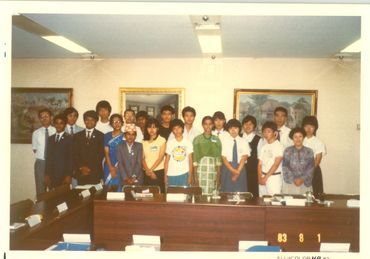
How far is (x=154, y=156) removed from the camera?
380cm

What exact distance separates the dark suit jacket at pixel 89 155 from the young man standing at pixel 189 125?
762mm

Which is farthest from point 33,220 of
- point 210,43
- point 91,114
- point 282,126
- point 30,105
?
point 282,126

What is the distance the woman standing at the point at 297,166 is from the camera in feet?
11.7

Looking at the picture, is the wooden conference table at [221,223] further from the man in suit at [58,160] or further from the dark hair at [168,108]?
the dark hair at [168,108]

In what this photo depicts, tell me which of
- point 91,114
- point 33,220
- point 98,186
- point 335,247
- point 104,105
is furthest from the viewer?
point 104,105

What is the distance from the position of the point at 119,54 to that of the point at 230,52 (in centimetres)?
129

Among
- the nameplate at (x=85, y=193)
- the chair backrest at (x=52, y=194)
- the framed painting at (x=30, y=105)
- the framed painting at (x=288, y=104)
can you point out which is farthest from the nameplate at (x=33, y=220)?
the framed painting at (x=288, y=104)

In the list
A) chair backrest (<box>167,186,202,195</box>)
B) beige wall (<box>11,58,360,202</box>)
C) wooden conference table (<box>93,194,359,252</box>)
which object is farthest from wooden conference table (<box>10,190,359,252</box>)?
beige wall (<box>11,58,360,202</box>)

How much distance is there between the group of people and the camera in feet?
11.7

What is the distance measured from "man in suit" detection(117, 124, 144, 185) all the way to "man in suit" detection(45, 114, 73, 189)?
0.50 m

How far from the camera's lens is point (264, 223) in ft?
8.95

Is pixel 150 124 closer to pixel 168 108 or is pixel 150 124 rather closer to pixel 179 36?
pixel 168 108

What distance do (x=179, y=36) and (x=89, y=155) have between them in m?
1.50

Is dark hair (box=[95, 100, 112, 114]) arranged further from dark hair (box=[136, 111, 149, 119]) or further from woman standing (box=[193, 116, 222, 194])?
woman standing (box=[193, 116, 222, 194])
